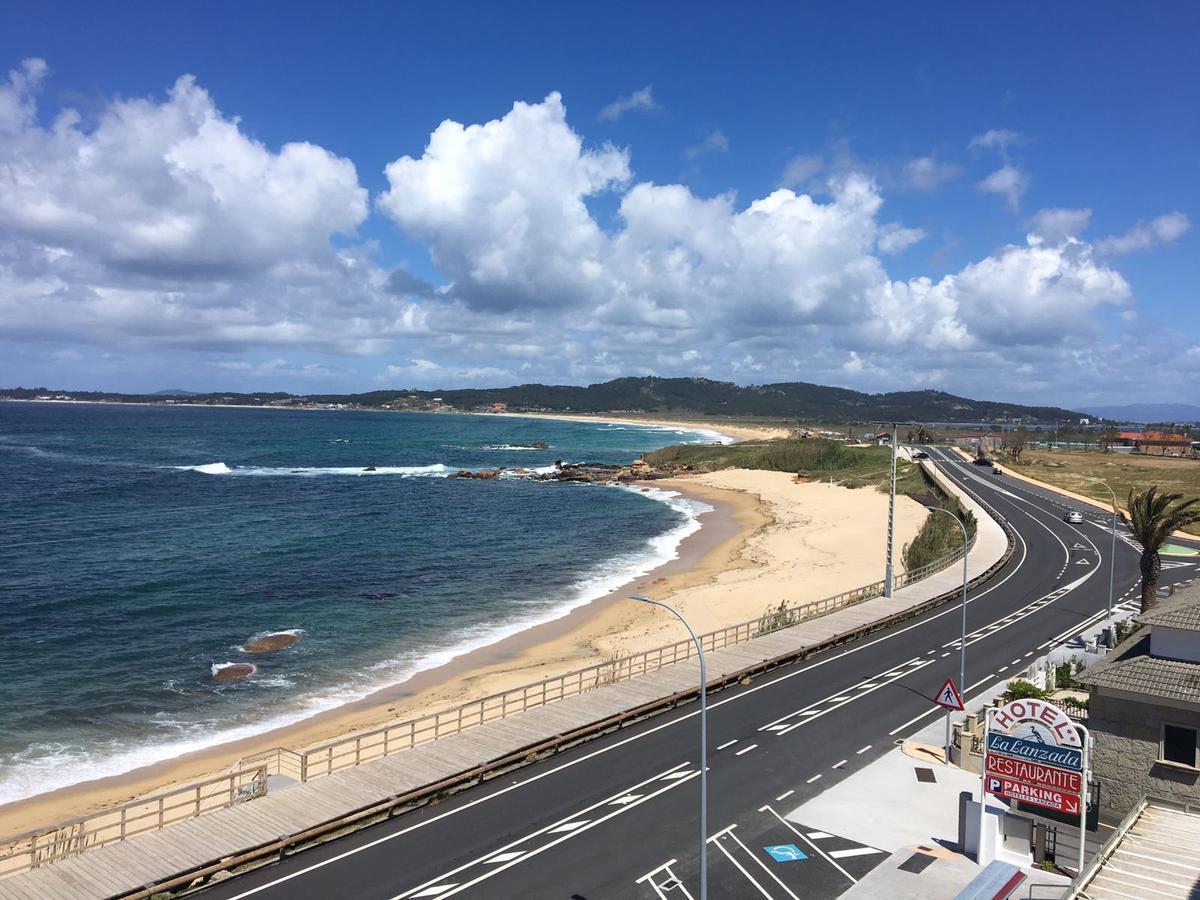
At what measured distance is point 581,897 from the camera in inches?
645

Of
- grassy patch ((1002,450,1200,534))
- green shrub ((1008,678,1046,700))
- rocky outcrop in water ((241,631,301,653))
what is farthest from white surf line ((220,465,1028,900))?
grassy patch ((1002,450,1200,534))

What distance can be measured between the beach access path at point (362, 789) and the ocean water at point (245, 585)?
32.9ft

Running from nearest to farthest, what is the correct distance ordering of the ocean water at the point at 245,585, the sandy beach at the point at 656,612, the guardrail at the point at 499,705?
1. the guardrail at the point at 499,705
2. the sandy beach at the point at 656,612
3. the ocean water at the point at 245,585

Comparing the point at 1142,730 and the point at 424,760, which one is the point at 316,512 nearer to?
the point at 424,760

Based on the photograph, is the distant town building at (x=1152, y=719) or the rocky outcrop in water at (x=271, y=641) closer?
the distant town building at (x=1152, y=719)

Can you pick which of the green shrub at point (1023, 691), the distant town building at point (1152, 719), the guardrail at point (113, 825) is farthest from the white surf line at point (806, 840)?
the guardrail at point (113, 825)

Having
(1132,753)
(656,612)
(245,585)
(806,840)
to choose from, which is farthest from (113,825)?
(245,585)

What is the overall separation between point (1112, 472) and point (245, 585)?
9940cm

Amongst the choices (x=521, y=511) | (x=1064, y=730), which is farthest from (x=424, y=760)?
(x=521, y=511)

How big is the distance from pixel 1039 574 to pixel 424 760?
138 feet

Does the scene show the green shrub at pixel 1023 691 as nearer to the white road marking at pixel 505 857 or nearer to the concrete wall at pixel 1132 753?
the concrete wall at pixel 1132 753

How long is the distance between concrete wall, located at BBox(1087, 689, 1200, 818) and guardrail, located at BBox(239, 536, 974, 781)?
13.0 m

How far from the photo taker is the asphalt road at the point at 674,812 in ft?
55.4

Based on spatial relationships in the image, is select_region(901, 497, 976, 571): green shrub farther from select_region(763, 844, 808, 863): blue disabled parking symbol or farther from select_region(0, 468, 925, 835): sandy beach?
select_region(763, 844, 808, 863): blue disabled parking symbol
